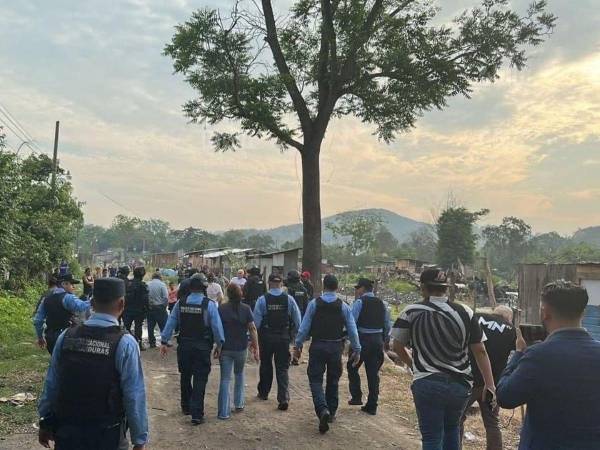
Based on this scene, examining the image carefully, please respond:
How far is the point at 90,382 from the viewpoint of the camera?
347 cm

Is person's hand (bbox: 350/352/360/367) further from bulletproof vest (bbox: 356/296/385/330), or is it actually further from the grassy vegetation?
the grassy vegetation

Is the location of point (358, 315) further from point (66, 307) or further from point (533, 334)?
point (533, 334)

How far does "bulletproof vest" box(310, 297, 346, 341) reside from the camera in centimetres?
704

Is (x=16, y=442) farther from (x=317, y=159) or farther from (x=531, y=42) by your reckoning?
(x=531, y=42)

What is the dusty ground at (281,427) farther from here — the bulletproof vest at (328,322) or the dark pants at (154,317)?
the dark pants at (154,317)

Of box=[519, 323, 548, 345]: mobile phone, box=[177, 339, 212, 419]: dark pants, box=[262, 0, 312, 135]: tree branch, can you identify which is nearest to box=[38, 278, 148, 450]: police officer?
box=[519, 323, 548, 345]: mobile phone

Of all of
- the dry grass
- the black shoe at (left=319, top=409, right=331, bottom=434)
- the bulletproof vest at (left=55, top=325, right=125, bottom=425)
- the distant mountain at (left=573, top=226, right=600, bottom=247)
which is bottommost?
the dry grass

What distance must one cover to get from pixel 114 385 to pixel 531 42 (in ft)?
49.5

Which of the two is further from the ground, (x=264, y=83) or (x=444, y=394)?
(x=264, y=83)

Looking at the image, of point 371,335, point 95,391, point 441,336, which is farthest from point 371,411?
point 95,391

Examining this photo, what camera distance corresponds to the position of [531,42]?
15.0 metres

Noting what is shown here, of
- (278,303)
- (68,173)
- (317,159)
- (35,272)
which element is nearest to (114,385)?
(278,303)

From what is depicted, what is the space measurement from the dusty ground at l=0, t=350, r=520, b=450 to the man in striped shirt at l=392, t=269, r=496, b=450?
224 cm

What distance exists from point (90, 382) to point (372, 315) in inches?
199
